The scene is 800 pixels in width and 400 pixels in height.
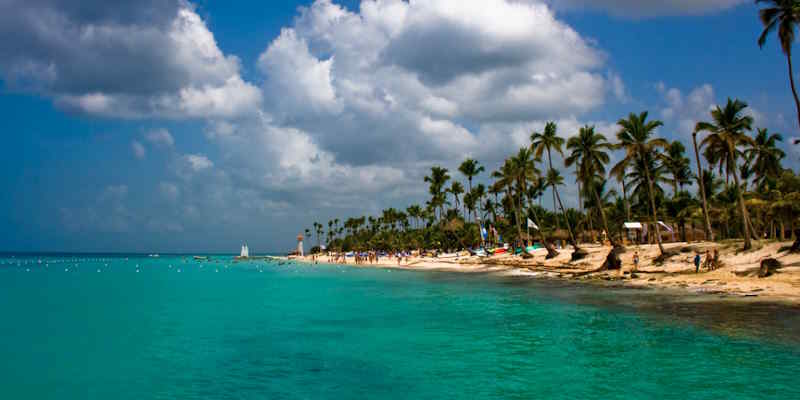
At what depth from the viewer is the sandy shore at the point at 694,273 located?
2920cm

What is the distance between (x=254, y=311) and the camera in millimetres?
29500

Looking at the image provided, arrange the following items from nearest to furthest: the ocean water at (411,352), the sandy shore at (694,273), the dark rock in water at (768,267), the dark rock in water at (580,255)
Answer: the ocean water at (411,352) → the sandy shore at (694,273) → the dark rock in water at (768,267) → the dark rock in water at (580,255)

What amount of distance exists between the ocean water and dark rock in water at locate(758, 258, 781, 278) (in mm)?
10652

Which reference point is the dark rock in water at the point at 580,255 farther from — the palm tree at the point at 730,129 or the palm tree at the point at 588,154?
the palm tree at the point at 730,129

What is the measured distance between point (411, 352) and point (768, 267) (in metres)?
29.7

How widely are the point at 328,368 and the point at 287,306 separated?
17895mm

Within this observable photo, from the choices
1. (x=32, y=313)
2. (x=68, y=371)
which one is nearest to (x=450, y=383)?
(x=68, y=371)

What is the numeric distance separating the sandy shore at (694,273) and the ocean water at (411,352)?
6.85 meters

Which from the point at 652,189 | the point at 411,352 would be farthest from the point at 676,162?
the point at 411,352

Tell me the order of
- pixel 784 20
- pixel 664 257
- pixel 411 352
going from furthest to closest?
pixel 664 257
pixel 784 20
pixel 411 352

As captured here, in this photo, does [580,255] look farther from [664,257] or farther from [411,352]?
[411,352]

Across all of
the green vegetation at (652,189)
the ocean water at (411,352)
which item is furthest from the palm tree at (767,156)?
the ocean water at (411,352)

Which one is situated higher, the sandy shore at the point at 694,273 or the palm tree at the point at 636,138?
the palm tree at the point at 636,138

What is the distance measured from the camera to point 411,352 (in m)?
17.0
